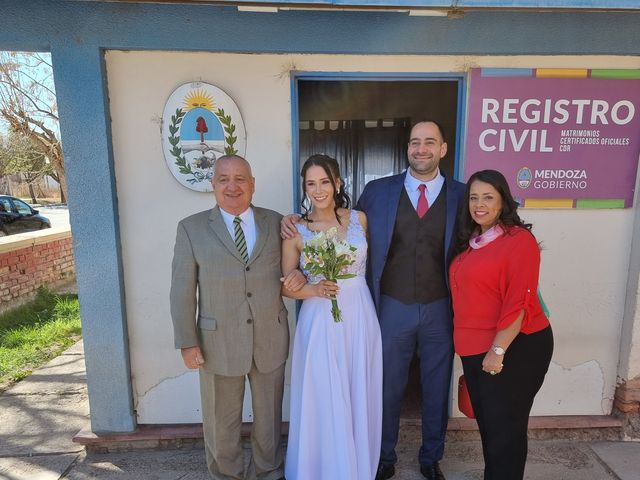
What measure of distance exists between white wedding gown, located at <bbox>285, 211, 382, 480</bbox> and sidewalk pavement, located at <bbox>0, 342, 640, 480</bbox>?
0.70 m

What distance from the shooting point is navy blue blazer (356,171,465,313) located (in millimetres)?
2545

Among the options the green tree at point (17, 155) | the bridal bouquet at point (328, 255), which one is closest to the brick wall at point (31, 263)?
the bridal bouquet at point (328, 255)

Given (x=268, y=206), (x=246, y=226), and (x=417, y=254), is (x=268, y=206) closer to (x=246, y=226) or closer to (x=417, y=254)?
(x=246, y=226)

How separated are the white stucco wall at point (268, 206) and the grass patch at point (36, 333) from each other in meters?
2.41

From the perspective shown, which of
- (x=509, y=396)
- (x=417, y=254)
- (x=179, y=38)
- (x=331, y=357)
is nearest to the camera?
(x=509, y=396)

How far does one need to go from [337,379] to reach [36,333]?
503cm

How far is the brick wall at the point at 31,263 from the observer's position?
6.53 m

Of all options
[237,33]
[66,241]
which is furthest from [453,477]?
[66,241]

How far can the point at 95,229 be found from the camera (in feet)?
9.78

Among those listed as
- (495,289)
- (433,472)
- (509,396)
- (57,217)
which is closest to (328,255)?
(495,289)

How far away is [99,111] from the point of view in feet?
9.40

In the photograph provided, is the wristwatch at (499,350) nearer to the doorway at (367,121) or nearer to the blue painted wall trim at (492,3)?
the blue painted wall trim at (492,3)

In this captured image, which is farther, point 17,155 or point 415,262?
point 17,155

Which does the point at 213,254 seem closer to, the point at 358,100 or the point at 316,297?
the point at 316,297
